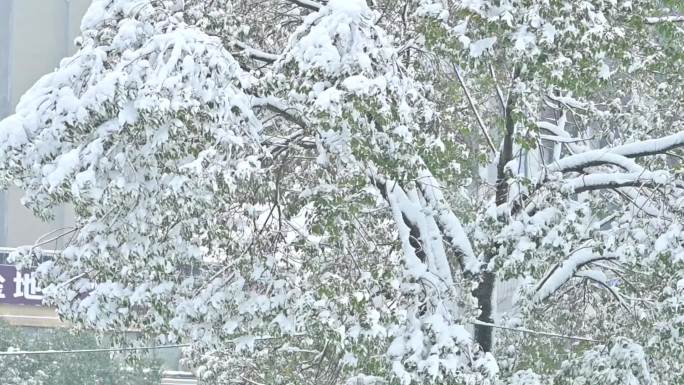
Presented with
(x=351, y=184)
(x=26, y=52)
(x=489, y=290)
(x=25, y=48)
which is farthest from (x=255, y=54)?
(x=25, y=48)

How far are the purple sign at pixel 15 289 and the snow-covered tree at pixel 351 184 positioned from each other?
28300 mm

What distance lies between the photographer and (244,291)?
10.5 m

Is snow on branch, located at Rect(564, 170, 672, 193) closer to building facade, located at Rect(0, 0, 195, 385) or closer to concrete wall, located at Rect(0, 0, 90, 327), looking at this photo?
building facade, located at Rect(0, 0, 195, 385)

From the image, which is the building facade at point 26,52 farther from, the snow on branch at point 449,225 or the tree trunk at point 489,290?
the snow on branch at point 449,225

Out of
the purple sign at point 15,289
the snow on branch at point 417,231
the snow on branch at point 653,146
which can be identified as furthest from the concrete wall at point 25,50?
the snow on branch at point 653,146

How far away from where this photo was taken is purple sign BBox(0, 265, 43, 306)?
125 ft

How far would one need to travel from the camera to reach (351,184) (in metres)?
9.23

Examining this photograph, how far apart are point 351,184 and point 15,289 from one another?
103ft

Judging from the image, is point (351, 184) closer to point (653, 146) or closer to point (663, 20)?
point (663, 20)

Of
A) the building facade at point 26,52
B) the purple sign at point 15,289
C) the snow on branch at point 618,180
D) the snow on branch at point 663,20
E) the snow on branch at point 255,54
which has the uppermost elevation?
the snow on branch at point 663,20

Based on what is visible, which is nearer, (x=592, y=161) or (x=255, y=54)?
(x=255, y=54)

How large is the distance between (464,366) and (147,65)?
3579 millimetres

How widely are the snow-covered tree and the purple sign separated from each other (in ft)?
92.8

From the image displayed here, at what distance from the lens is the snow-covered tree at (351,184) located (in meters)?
8.78
